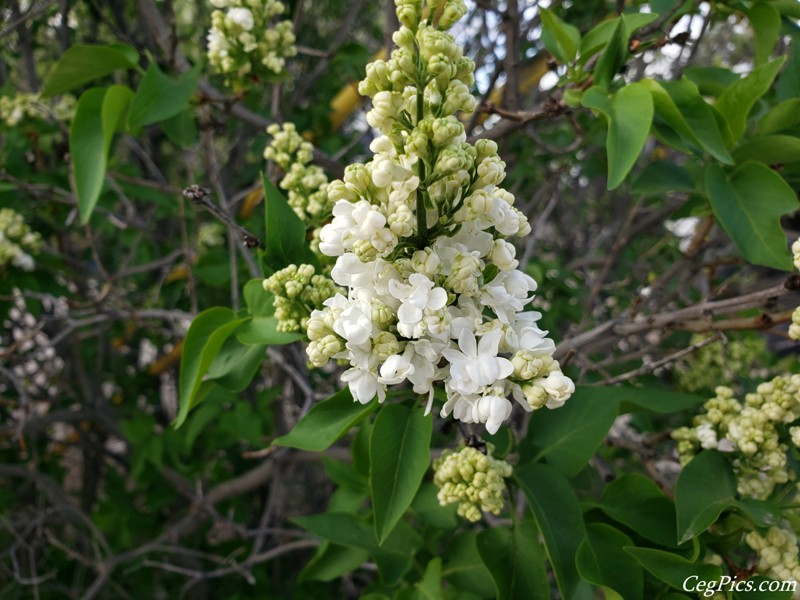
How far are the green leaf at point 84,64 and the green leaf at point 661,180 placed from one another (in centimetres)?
120

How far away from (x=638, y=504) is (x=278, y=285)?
2.39ft

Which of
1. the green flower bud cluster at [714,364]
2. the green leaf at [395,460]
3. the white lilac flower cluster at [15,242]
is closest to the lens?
the green leaf at [395,460]

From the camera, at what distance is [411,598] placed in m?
1.14

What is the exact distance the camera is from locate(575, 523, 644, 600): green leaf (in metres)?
0.94

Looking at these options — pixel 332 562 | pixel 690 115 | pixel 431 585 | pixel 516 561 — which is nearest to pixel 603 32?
pixel 690 115

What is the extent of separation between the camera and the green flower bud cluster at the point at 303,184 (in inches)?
Result: 45.4

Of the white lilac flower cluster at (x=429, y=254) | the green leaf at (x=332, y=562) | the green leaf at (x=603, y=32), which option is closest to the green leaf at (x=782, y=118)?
the green leaf at (x=603, y=32)

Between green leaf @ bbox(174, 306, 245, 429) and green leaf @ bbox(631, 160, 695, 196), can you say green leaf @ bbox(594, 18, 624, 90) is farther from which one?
green leaf @ bbox(174, 306, 245, 429)

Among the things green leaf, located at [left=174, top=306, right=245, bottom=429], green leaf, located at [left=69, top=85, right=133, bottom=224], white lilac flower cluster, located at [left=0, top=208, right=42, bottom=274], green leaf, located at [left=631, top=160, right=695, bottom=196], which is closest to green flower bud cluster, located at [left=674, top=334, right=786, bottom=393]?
green leaf, located at [left=631, top=160, right=695, bottom=196]

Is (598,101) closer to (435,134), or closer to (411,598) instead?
(435,134)

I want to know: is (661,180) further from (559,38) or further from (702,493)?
(702,493)

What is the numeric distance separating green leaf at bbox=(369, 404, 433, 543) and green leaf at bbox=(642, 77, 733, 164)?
2.20 ft

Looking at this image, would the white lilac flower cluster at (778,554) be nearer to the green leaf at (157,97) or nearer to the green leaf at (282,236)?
the green leaf at (282,236)

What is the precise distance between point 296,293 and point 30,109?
5.53 ft
